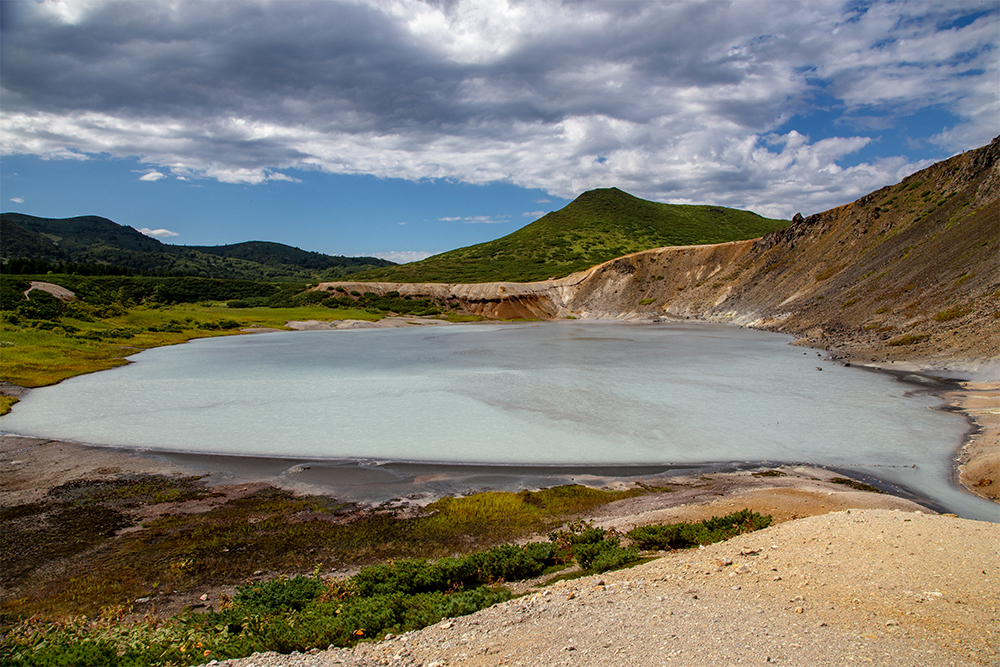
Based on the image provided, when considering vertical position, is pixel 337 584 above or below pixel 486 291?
below

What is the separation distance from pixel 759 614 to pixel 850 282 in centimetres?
5649

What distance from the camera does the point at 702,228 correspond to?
18825cm

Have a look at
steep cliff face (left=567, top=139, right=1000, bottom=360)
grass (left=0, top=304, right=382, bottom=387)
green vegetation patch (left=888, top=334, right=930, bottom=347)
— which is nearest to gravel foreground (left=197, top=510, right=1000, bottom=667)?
steep cliff face (left=567, top=139, right=1000, bottom=360)

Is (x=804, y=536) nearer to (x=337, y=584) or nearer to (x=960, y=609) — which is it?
(x=960, y=609)

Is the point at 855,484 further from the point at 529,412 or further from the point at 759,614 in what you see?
the point at 529,412

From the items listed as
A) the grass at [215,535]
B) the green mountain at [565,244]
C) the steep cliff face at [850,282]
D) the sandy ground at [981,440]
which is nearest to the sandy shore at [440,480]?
the grass at [215,535]

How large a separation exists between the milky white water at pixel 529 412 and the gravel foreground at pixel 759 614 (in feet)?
20.1

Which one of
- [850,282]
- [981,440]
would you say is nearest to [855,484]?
[981,440]

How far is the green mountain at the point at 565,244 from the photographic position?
13500 centimetres

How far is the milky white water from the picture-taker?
55.6 ft

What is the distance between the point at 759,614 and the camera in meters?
6.26

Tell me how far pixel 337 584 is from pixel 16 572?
240 inches

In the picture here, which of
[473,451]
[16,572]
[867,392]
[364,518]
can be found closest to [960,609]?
[364,518]

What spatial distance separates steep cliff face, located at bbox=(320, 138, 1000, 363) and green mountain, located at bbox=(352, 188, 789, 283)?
2791 centimetres
